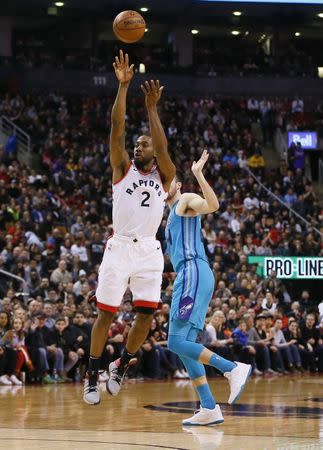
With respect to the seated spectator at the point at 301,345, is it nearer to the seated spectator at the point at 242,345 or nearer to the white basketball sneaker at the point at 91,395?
the seated spectator at the point at 242,345

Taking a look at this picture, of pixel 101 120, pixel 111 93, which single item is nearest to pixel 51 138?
pixel 101 120

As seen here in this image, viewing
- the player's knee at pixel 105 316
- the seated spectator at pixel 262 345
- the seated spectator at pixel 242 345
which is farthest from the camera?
the seated spectator at pixel 262 345

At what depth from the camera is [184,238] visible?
9.44m

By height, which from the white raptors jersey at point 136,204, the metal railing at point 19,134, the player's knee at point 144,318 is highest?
the metal railing at point 19,134

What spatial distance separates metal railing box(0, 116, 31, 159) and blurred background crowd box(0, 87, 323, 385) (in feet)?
1.24

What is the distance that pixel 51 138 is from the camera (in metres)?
27.8

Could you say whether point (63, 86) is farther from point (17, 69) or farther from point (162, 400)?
point (162, 400)

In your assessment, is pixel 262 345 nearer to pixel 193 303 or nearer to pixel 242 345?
pixel 242 345

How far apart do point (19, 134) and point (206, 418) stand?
65.7 ft

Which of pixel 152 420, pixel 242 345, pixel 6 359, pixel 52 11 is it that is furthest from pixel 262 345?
pixel 52 11

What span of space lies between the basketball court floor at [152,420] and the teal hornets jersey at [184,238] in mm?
1528

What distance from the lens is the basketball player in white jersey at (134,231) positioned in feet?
29.6

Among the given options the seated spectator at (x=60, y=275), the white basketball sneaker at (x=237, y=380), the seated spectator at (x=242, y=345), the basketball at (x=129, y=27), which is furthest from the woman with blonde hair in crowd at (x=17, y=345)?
the basketball at (x=129, y=27)

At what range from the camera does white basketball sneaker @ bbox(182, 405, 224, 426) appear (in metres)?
9.21
